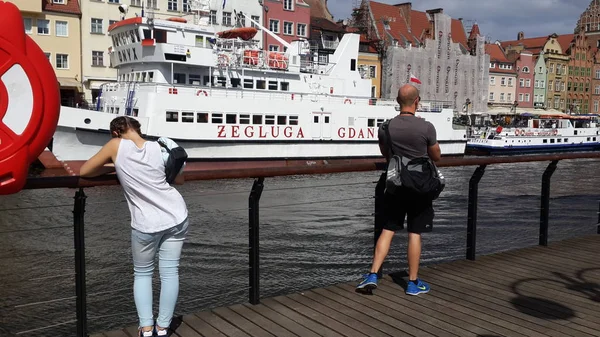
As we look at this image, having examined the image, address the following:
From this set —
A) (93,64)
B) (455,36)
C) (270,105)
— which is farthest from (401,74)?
(270,105)

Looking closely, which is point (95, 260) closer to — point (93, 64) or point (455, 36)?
point (93, 64)

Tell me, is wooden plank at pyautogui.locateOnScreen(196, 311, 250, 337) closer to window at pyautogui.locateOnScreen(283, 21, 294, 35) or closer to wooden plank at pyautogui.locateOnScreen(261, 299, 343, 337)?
wooden plank at pyautogui.locateOnScreen(261, 299, 343, 337)

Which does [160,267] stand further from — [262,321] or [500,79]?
[500,79]

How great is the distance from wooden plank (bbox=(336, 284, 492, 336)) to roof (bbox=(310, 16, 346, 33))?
44122mm

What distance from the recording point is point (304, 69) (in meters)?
25.9

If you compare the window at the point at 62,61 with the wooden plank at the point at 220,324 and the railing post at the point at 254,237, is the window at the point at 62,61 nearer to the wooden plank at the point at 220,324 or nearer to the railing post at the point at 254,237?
the railing post at the point at 254,237

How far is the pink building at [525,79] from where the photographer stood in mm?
64938

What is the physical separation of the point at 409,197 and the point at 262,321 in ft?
4.51

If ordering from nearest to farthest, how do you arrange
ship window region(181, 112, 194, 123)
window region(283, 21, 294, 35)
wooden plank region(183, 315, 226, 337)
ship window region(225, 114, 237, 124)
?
wooden plank region(183, 315, 226, 337), ship window region(181, 112, 194, 123), ship window region(225, 114, 237, 124), window region(283, 21, 294, 35)

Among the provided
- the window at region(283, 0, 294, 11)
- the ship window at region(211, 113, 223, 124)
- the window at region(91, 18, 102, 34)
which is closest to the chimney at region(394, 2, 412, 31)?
the window at region(283, 0, 294, 11)

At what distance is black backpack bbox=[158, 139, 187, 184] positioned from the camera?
3.18 m

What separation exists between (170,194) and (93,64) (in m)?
35.8

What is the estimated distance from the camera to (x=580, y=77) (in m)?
72.6

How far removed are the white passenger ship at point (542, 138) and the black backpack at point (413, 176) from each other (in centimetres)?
3356
